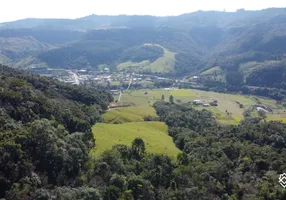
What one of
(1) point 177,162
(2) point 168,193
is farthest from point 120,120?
(2) point 168,193

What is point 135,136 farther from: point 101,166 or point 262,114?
point 262,114

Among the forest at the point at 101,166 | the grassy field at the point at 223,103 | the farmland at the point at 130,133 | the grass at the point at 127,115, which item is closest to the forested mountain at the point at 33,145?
the forest at the point at 101,166

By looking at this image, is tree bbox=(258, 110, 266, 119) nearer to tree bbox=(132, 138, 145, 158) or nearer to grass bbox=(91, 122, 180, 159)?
grass bbox=(91, 122, 180, 159)

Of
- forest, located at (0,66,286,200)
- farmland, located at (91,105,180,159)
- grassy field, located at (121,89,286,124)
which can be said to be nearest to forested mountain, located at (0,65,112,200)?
forest, located at (0,66,286,200)

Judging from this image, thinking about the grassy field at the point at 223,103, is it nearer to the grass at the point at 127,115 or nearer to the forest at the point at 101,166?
the grass at the point at 127,115

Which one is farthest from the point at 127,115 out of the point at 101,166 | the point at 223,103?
the point at 223,103
